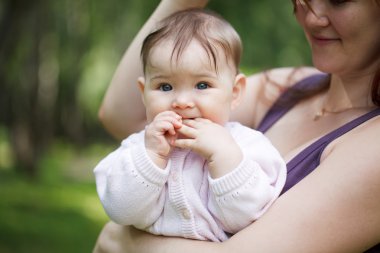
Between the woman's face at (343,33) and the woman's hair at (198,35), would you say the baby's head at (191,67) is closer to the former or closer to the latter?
the woman's hair at (198,35)

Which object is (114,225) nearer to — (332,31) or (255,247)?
(255,247)

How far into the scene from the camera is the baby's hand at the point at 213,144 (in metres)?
2.18

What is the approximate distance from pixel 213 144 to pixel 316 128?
2.26 ft

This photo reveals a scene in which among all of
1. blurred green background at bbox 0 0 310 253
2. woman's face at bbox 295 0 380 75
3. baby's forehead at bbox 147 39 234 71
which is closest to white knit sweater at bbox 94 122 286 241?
baby's forehead at bbox 147 39 234 71

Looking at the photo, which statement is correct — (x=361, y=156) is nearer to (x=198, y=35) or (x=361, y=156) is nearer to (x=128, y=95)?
(x=198, y=35)

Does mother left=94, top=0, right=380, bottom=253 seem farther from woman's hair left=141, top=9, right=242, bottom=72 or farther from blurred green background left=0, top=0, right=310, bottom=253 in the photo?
blurred green background left=0, top=0, right=310, bottom=253

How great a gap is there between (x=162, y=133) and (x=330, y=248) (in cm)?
61

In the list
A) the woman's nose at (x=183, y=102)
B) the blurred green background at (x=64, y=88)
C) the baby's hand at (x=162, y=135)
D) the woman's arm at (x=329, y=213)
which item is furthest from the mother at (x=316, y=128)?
the blurred green background at (x=64, y=88)

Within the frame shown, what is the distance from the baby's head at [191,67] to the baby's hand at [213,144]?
57mm

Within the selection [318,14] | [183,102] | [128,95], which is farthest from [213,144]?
[128,95]

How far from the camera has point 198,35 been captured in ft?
7.54

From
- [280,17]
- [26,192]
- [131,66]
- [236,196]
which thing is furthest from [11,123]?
[236,196]

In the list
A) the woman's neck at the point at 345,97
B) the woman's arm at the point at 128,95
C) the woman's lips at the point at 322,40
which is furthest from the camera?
the woman's arm at the point at 128,95

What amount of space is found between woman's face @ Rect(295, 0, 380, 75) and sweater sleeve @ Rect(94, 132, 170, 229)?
732mm
